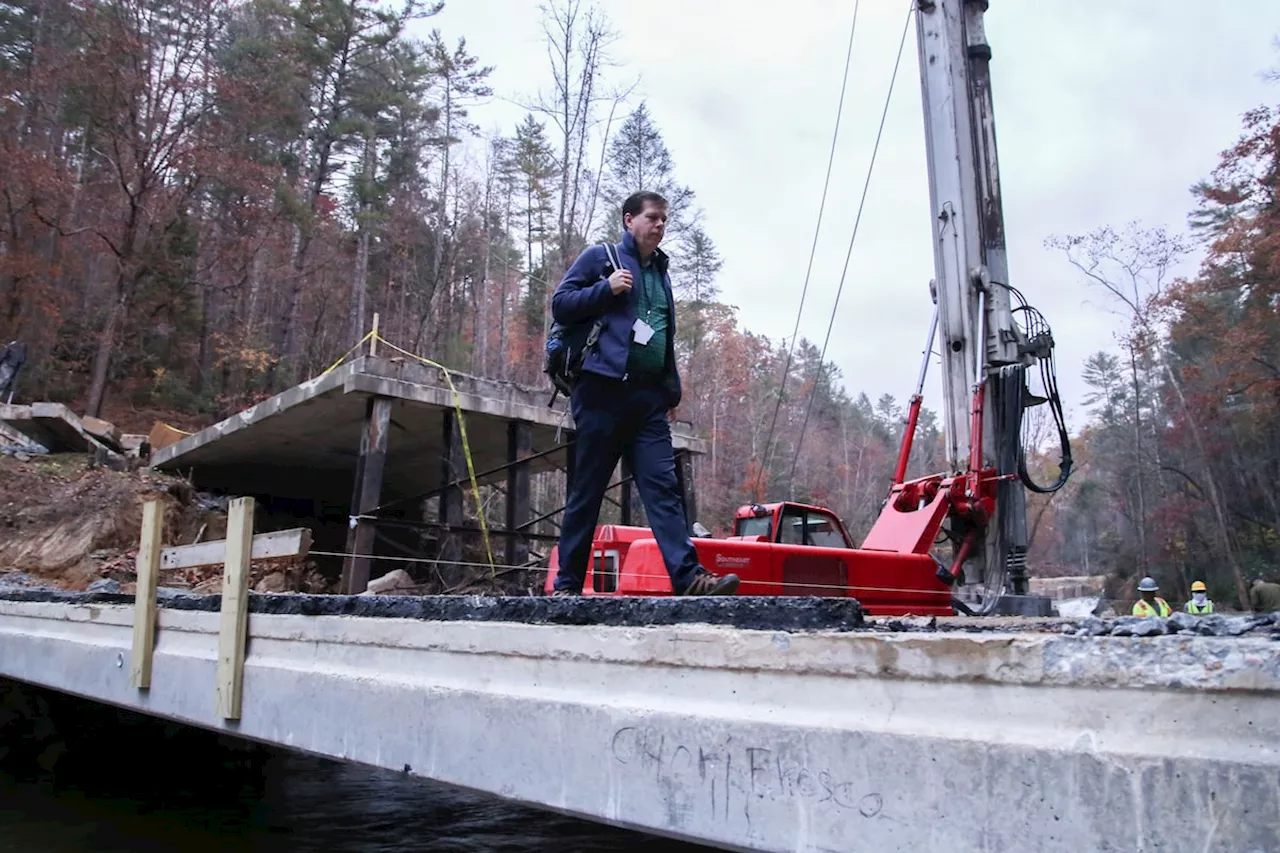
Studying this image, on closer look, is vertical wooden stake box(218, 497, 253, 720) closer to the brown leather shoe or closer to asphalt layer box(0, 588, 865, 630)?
asphalt layer box(0, 588, 865, 630)

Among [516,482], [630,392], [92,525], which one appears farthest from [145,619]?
[92,525]

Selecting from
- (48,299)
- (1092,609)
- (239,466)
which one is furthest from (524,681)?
(48,299)

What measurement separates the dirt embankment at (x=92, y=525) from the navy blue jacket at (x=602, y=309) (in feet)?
31.9

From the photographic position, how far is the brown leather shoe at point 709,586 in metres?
3.13

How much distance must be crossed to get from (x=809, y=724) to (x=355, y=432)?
12.6 meters

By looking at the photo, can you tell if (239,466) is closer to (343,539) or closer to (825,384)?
(343,539)

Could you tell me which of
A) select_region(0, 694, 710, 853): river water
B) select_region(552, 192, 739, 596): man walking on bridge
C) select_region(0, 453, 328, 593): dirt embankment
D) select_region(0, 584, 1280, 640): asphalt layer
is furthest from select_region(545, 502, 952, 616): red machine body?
select_region(0, 453, 328, 593): dirt embankment

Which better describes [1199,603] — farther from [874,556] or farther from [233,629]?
[233,629]

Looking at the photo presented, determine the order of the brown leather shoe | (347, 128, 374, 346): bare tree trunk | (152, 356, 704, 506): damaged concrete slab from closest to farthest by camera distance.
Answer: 1. the brown leather shoe
2. (152, 356, 704, 506): damaged concrete slab
3. (347, 128, 374, 346): bare tree trunk

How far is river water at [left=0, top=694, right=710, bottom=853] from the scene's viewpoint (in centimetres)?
495

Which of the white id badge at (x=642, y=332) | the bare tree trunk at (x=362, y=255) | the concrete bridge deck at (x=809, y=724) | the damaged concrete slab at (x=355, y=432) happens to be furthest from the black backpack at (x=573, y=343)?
the bare tree trunk at (x=362, y=255)

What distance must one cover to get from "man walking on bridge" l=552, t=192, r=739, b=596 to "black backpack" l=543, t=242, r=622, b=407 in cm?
1

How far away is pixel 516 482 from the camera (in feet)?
41.3

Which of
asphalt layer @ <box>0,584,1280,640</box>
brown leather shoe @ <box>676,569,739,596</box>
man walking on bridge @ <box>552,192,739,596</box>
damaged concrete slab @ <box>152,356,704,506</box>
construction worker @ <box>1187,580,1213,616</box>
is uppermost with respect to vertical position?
damaged concrete slab @ <box>152,356,704,506</box>
